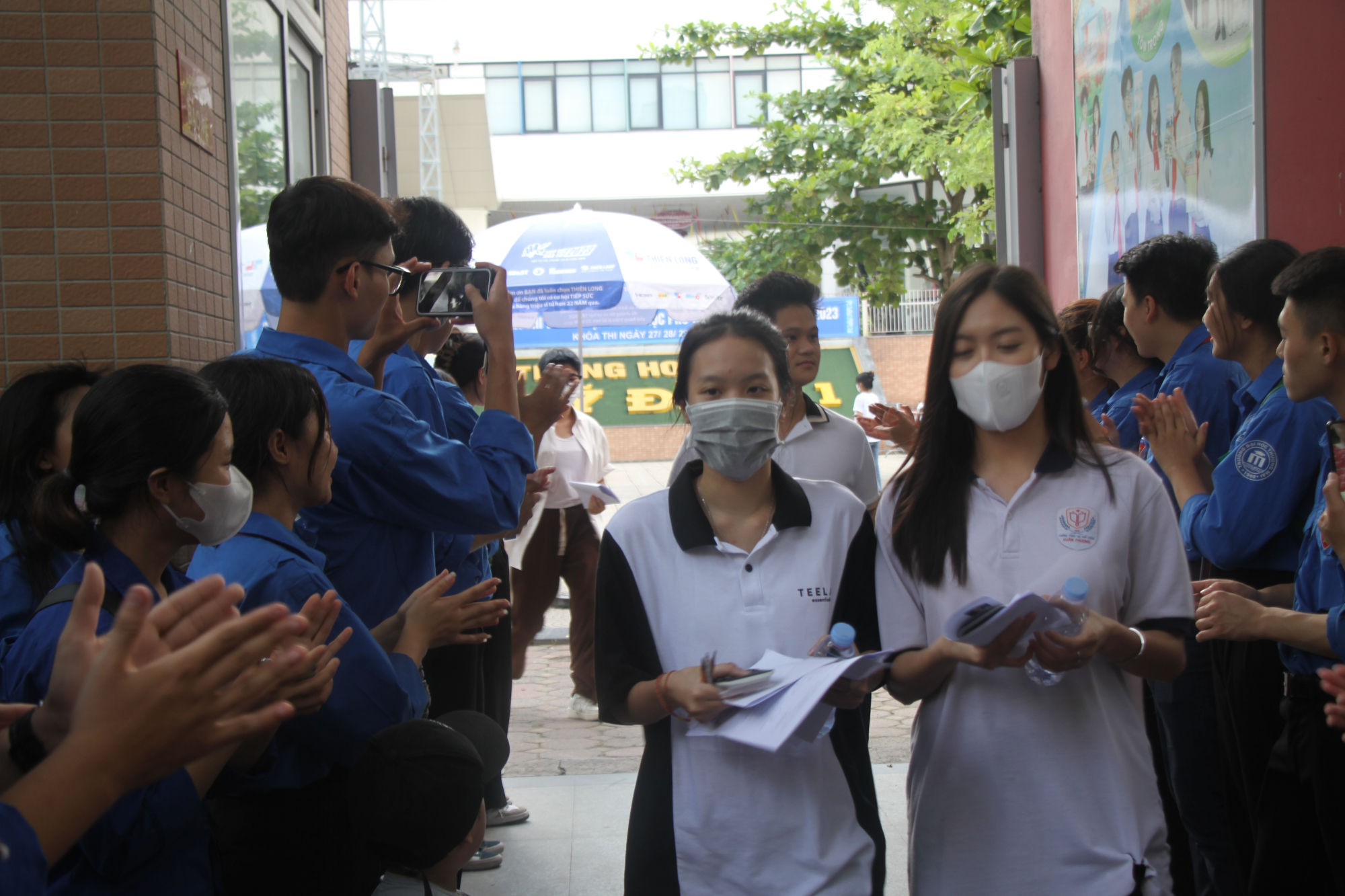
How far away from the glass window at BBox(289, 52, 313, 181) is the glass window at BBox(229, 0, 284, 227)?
8.7 inches

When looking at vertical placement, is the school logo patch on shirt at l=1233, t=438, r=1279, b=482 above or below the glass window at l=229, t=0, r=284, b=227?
below

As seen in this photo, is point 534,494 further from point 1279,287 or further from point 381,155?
point 381,155

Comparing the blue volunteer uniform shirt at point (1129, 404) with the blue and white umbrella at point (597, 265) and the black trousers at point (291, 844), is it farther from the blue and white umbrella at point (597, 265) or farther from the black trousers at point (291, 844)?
the blue and white umbrella at point (597, 265)

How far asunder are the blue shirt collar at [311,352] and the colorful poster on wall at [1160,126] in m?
3.00

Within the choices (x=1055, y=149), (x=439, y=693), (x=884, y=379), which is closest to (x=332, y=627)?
(x=439, y=693)

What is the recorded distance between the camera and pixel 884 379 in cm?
2505

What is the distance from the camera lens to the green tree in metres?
9.94

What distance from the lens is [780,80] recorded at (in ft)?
102

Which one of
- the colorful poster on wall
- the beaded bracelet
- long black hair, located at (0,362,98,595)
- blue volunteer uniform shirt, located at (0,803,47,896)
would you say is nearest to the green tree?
the colorful poster on wall

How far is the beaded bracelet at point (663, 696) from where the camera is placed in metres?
1.79

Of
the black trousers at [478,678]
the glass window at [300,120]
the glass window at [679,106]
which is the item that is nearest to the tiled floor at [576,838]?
the black trousers at [478,678]

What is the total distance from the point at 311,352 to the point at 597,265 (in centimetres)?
660

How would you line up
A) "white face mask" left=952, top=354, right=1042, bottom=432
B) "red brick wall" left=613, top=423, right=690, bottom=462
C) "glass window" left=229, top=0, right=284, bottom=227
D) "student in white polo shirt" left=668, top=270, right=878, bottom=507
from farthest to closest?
"red brick wall" left=613, top=423, right=690, bottom=462 → "glass window" left=229, top=0, right=284, bottom=227 → "student in white polo shirt" left=668, top=270, right=878, bottom=507 → "white face mask" left=952, top=354, right=1042, bottom=432

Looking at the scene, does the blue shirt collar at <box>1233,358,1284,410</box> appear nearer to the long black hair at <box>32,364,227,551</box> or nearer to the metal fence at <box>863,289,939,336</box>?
the long black hair at <box>32,364,227,551</box>
